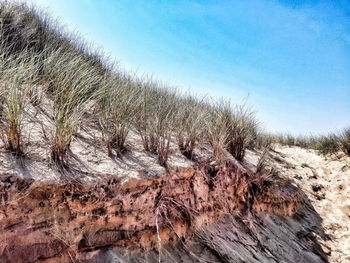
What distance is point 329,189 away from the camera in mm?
5148

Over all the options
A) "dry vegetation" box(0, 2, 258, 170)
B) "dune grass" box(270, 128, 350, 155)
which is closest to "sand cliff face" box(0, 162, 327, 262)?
"dry vegetation" box(0, 2, 258, 170)

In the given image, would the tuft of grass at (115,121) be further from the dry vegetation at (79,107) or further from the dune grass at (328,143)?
the dune grass at (328,143)

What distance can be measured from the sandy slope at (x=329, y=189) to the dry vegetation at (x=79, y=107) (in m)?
1.34

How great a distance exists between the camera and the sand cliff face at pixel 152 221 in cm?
169

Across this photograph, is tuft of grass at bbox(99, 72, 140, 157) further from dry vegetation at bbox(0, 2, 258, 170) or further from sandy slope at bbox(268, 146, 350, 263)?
sandy slope at bbox(268, 146, 350, 263)

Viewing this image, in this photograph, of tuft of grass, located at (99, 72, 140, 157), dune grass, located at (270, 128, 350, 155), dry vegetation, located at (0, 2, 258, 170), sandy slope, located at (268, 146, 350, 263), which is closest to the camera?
dry vegetation, located at (0, 2, 258, 170)

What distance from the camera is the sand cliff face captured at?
1.69 m

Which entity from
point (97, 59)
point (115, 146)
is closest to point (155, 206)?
point (115, 146)

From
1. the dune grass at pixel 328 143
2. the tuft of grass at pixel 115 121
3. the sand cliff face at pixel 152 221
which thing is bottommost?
the sand cliff face at pixel 152 221

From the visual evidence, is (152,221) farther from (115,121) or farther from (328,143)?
(328,143)

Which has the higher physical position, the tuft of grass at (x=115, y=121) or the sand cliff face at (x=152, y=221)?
the tuft of grass at (x=115, y=121)

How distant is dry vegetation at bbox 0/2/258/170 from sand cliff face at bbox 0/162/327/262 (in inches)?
14.8

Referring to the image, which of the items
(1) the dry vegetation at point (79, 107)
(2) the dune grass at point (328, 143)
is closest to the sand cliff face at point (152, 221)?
(1) the dry vegetation at point (79, 107)

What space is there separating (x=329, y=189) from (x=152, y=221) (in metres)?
4.90
